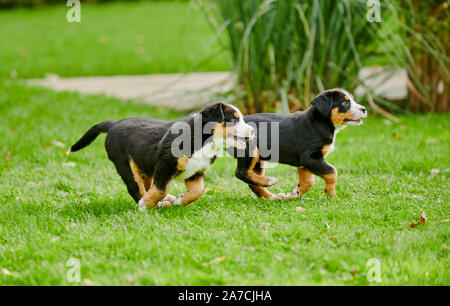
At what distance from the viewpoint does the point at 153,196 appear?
14.6 feet

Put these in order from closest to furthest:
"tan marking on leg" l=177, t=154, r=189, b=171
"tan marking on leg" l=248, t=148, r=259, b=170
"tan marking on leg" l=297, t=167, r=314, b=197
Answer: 1. "tan marking on leg" l=177, t=154, r=189, b=171
2. "tan marking on leg" l=248, t=148, r=259, b=170
3. "tan marking on leg" l=297, t=167, r=314, b=197

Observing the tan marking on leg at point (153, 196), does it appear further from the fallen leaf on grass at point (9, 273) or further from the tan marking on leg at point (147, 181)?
the fallen leaf on grass at point (9, 273)

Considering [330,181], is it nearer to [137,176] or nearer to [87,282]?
[137,176]

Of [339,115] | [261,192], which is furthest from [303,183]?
[339,115]

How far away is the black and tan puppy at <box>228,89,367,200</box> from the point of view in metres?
4.64

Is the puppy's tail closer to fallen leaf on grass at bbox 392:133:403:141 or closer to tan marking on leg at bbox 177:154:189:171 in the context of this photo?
tan marking on leg at bbox 177:154:189:171

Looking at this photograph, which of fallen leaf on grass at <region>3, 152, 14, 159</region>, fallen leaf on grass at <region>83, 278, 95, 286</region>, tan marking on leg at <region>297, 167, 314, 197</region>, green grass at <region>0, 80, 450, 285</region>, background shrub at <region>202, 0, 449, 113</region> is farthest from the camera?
background shrub at <region>202, 0, 449, 113</region>

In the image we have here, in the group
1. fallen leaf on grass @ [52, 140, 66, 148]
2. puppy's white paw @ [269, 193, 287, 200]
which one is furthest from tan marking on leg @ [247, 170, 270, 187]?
fallen leaf on grass @ [52, 140, 66, 148]

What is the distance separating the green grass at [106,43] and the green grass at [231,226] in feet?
14.0

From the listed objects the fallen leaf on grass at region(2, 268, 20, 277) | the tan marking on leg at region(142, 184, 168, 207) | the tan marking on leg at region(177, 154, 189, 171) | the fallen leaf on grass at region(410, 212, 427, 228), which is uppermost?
the tan marking on leg at region(177, 154, 189, 171)

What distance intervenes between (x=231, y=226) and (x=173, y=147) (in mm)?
730

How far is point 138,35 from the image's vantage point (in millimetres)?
15922

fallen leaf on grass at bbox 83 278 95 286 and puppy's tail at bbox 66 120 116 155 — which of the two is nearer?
fallen leaf on grass at bbox 83 278 95 286
